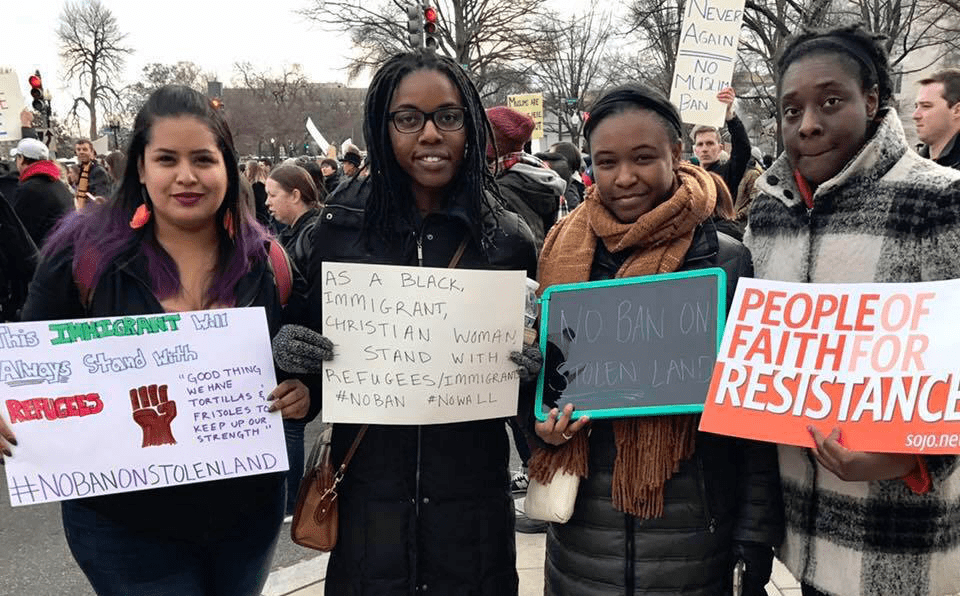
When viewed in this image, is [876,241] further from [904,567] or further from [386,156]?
[386,156]

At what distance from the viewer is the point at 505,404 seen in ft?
6.73

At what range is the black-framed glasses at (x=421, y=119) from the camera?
2049mm

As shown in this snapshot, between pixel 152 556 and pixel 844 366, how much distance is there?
1.88 meters

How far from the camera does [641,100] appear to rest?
6.38 ft

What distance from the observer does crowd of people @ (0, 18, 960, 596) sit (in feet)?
5.82

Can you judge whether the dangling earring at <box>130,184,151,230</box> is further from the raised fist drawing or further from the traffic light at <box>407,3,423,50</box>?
the traffic light at <box>407,3,423,50</box>

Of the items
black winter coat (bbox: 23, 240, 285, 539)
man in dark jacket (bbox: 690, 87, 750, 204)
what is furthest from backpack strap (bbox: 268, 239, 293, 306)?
man in dark jacket (bbox: 690, 87, 750, 204)

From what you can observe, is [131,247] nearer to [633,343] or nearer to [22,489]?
[22,489]

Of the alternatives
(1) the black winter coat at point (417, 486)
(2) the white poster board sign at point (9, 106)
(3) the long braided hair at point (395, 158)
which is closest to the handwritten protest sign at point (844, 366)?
(1) the black winter coat at point (417, 486)

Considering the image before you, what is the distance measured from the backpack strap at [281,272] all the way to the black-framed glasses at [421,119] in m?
0.54

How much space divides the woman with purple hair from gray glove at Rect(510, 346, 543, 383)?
0.65 m

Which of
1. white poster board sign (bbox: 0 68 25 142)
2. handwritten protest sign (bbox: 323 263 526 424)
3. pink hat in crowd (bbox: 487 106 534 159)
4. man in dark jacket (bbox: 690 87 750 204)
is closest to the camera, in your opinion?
handwritten protest sign (bbox: 323 263 526 424)

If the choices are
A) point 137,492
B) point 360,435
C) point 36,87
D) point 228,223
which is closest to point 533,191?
point 228,223

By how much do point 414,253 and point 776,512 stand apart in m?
1.22
